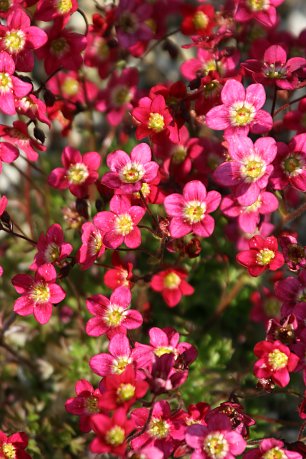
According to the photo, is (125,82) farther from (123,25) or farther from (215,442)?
(215,442)

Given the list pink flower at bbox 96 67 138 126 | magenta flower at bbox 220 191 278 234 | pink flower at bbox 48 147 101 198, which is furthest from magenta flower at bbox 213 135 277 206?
pink flower at bbox 96 67 138 126

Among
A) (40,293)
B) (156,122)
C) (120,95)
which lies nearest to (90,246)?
(40,293)

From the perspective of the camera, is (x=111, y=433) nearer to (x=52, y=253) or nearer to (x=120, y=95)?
(x=52, y=253)

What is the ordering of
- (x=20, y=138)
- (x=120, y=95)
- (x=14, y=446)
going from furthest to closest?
1. (x=120, y=95)
2. (x=20, y=138)
3. (x=14, y=446)

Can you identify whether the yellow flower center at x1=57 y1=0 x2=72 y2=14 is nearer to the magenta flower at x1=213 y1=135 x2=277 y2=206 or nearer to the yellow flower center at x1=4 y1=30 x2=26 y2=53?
the yellow flower center at x1=4 y1=30 x2=26 y2=53

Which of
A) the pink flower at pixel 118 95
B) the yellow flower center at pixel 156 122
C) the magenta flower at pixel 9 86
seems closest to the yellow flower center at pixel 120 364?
the yellow flower center at pixel 156 122

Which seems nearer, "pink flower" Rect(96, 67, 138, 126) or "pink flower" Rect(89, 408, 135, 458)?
"pink flower" Rect(89, 408, 135, 458)
